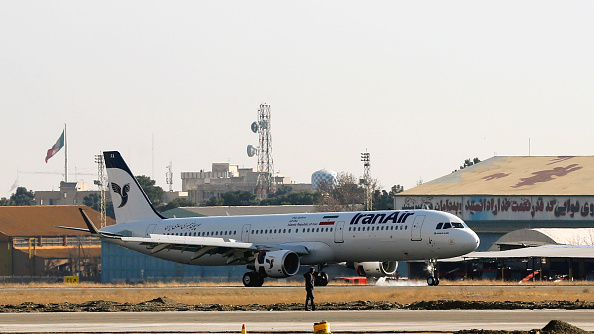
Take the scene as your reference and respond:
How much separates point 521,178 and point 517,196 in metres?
7.57

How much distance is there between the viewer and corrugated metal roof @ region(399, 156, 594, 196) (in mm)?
113562

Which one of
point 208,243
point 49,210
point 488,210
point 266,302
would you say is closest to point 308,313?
point 266,302

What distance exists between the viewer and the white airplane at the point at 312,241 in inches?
2218

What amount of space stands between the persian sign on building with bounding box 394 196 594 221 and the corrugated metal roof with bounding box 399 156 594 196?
3.16ft

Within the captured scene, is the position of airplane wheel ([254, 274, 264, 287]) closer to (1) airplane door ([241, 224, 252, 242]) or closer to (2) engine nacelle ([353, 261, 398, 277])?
(1) airplane door ([241, 224, 252, 242])

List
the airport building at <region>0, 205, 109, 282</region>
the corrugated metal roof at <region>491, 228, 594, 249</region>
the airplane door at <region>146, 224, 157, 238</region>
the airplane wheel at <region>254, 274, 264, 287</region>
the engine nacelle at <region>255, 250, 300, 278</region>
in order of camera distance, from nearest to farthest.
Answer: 1. the engine nacelle at <region>255, 250, 300, 278</region>
2. the airplane wheel at <region>254, 274, 264, 287</region>
3. the airplane door at <region>146, 224, 157, 238</region>
4. the corrugated metal roof at <region>491, 228, 594, 249</region>
5. the airport building at <region>0, 205, 109, 282</region>

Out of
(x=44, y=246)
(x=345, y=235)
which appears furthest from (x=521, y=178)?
(x=345, y=235)

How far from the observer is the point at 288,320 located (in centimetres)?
3497

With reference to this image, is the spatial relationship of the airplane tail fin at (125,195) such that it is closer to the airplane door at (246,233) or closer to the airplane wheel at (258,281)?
the airplane door at (246,233)

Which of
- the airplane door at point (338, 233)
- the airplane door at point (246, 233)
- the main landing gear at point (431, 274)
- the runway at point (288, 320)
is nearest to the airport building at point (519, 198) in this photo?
the airplane door at point (246, 233)

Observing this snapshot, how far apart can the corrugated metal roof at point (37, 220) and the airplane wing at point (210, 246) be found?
77814 millimetres

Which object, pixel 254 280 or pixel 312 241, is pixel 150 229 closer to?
pixel 254 280

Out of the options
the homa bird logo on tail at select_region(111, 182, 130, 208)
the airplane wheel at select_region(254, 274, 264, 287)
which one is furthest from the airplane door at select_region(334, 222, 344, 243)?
the homa bird logo on tail at select_region(111, 182, 130, 208)

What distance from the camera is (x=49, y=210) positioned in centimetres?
14775
